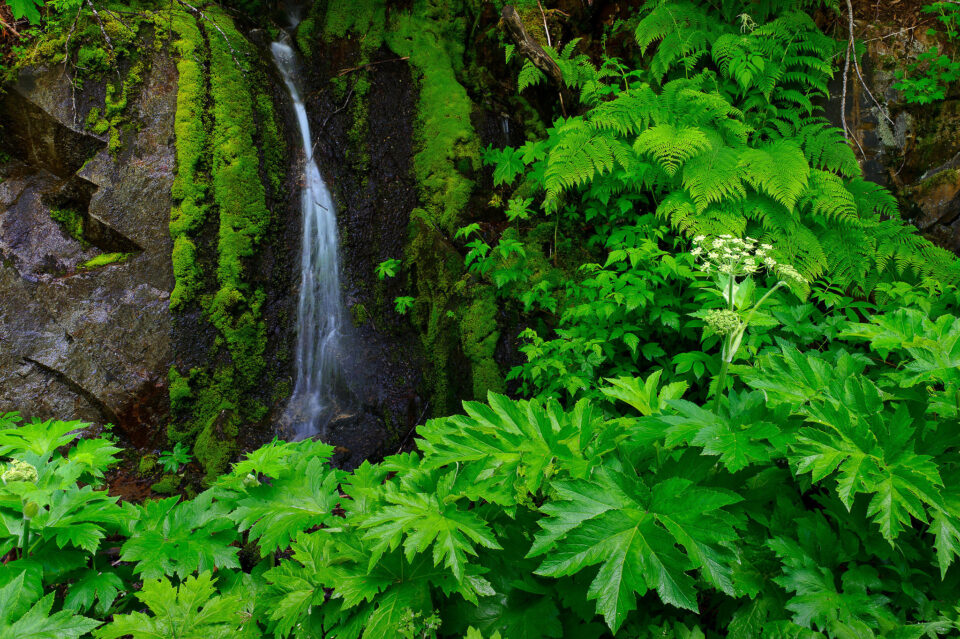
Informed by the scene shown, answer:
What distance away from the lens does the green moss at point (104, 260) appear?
4832 mm

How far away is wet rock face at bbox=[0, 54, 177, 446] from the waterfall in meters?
1.29

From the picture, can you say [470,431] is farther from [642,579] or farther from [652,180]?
[652,180]

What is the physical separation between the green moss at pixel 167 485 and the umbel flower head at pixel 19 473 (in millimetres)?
3421

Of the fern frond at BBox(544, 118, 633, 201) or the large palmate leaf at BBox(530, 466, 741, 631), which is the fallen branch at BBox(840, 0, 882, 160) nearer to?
the fern frond at BBox(544, 118, 633, 201)

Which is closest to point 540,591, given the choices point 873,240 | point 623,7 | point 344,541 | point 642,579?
point 642,579

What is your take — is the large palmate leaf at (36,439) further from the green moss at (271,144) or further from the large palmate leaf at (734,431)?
the green moss at (271,144)

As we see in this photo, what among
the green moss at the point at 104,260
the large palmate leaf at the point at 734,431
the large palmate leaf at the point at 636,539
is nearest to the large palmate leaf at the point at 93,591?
the large palmate leaf at the point at 636,539

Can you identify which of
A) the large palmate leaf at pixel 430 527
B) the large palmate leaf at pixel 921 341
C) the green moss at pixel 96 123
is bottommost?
the large palmate leaf at pixel 430 527

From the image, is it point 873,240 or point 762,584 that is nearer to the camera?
point 762,584

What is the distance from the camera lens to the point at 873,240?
336cm

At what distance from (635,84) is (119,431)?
5859 mm

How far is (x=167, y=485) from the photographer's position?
4.36 meters

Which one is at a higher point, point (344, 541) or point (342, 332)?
point (344, 541)

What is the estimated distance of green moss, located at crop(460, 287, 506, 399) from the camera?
13.0 ft
